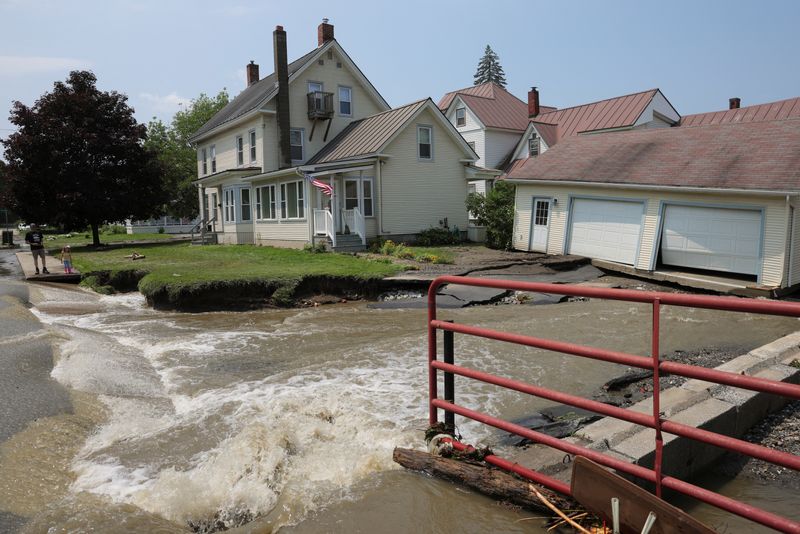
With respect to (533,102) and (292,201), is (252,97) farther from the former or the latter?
(533,102)

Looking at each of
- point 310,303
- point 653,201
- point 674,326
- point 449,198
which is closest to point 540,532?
point 674,326

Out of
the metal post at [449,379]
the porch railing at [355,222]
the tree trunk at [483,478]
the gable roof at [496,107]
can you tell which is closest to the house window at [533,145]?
the gable roof at [496,107]

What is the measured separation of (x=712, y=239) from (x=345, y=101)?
2029 cm

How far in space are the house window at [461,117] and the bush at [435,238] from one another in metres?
16.2

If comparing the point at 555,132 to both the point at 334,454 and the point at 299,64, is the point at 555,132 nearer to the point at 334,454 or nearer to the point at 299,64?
the point at 299,64

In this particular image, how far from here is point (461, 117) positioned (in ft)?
128

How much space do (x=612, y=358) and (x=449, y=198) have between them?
22.9 meters

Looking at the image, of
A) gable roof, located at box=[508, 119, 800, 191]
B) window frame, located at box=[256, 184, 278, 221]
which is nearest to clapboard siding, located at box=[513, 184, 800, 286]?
gable roof, located at box=[508, 119, 800, 191]

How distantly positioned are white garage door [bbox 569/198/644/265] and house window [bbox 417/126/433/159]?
7.70 meters

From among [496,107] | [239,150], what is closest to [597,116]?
[496,107]

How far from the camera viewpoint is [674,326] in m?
10.7

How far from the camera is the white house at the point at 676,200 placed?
14359 millimetres

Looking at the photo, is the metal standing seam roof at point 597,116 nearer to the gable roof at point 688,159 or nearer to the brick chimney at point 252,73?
the gable roof at point 688,159

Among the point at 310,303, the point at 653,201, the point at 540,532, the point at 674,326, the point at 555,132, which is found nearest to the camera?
the point at 540,532
